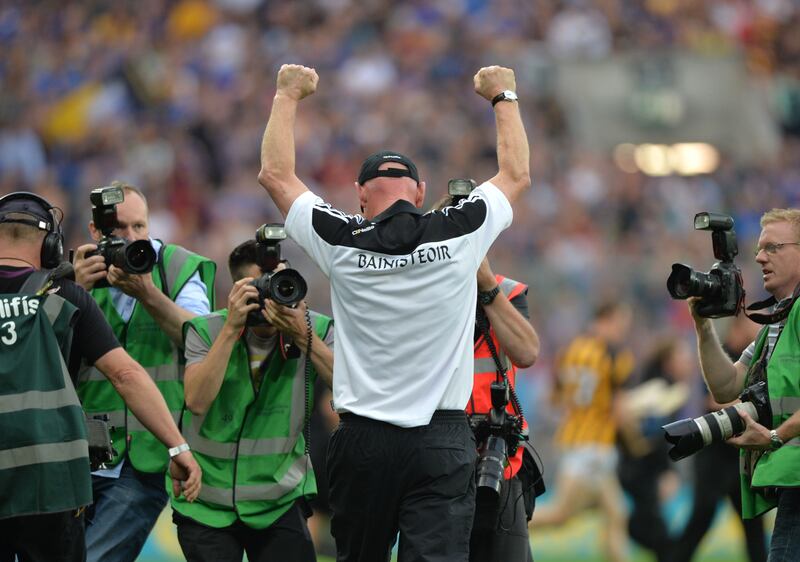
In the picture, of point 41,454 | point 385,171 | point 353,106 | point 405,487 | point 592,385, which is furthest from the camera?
point 353,106

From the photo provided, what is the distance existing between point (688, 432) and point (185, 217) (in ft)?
42.4

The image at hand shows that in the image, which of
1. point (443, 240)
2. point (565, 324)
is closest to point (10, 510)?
point (443, 240)

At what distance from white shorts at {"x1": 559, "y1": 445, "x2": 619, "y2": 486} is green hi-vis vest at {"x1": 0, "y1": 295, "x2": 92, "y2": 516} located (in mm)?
7354

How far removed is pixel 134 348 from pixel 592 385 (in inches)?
237

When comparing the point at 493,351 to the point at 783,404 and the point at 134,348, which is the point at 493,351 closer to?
the point at 783,404

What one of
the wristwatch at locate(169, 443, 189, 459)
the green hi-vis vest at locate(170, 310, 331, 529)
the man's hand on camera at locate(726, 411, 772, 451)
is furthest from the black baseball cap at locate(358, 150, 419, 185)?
the man's hand on camera at locate(726, 411, 772, 451)

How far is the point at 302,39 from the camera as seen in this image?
2100cm

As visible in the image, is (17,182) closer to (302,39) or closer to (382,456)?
(302,39)

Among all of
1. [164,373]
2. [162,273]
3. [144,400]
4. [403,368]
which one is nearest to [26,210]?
[144,400]

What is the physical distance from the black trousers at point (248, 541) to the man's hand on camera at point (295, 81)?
1930 mm

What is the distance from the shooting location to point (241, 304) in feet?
20.5

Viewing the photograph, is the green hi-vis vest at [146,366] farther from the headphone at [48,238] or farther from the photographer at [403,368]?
the photographer at [403,368]

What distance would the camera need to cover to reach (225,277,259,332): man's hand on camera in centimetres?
625

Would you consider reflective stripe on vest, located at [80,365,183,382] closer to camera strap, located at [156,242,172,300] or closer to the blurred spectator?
camera strap, located at [156,242,172,300]
